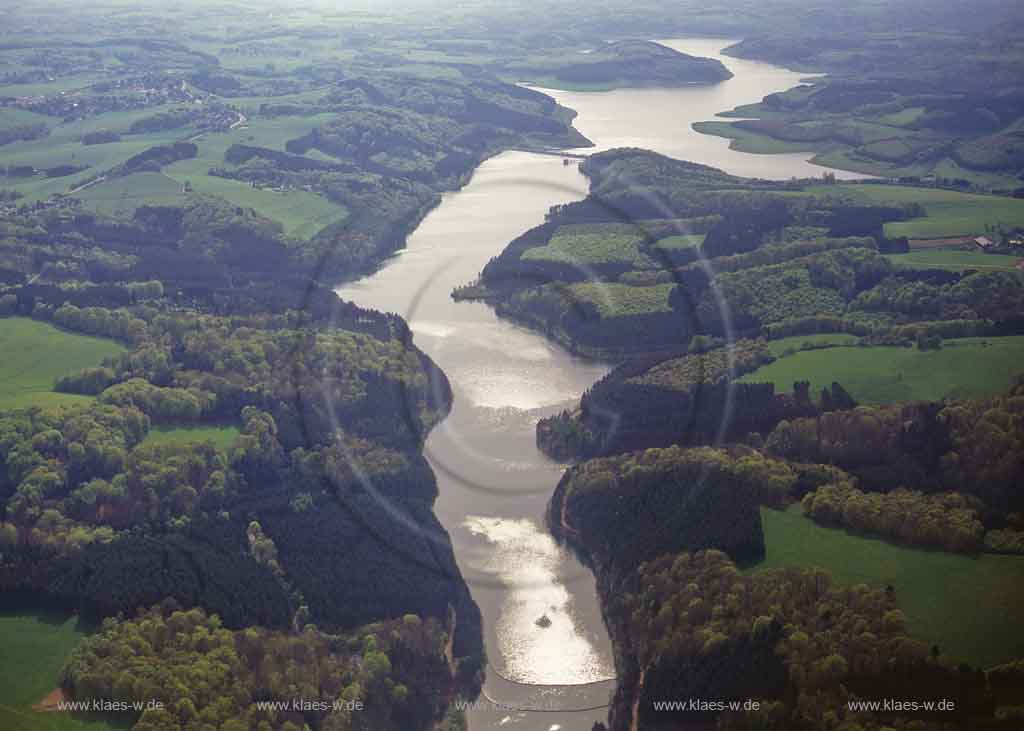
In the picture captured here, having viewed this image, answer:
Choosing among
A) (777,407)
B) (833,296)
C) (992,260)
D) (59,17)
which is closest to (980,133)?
(992,260)

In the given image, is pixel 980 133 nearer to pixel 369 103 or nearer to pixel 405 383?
pixel 369 103

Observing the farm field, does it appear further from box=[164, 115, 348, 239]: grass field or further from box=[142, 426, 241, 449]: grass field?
box=[142, 426, 241, 449]: grass field

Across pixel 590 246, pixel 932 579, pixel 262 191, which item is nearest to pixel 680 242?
pixel 590 246

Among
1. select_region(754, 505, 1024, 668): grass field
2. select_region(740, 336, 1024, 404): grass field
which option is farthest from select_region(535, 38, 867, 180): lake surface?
select_region(754, 505, 1024, 668): grass field

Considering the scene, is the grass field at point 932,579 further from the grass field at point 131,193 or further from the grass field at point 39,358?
the grass field at point 131,193

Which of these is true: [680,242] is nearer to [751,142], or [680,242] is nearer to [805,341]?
[805,341]

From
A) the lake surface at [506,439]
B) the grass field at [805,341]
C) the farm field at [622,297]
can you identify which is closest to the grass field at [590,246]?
the farm field at [622,297]
